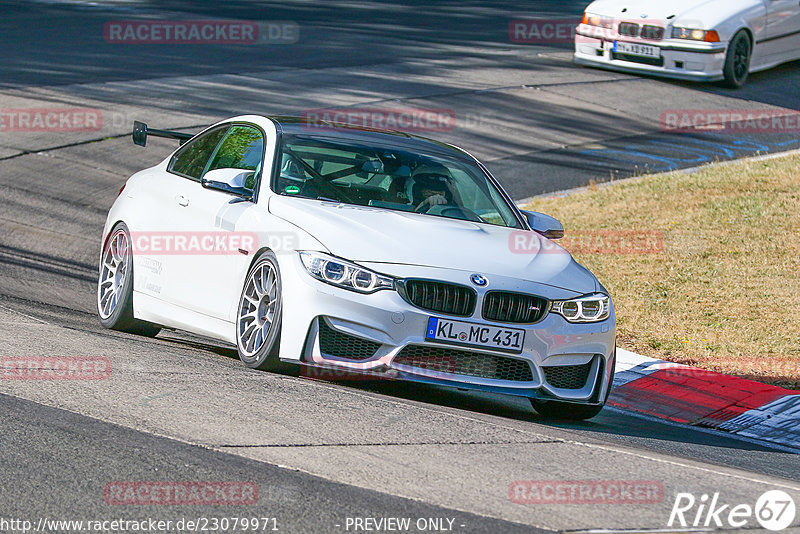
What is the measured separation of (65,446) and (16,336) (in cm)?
223

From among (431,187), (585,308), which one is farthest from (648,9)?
(585,308)

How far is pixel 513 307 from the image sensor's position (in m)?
6.61

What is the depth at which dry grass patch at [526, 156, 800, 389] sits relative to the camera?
9.45m

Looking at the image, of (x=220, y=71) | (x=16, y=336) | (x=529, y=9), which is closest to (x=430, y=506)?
(x=16, y=336)

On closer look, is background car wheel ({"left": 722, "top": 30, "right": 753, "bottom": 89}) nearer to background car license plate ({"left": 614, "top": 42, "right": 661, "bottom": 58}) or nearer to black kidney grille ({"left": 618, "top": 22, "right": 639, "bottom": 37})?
background car license plate ({"left": 614, "top": 42, "right": 661, "bottom": 58})

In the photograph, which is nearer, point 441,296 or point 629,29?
point 441,296

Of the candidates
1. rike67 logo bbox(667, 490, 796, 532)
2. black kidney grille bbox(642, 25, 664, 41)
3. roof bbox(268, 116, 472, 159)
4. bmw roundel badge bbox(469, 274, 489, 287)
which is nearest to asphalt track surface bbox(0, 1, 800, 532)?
rike67 logo bbox(667, 490, 796, 532)

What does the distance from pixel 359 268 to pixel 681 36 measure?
14.3 m

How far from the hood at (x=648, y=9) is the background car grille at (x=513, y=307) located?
44.9ft

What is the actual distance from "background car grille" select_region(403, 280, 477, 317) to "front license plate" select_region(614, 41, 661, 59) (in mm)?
14154

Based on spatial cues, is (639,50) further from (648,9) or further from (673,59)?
(648,9)

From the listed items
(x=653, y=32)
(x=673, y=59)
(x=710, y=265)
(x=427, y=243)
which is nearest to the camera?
(x=427, y=243)

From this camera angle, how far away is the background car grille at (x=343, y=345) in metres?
6.47

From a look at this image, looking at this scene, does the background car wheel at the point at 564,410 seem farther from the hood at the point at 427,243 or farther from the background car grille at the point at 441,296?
the background car grille at the point at 441,296
